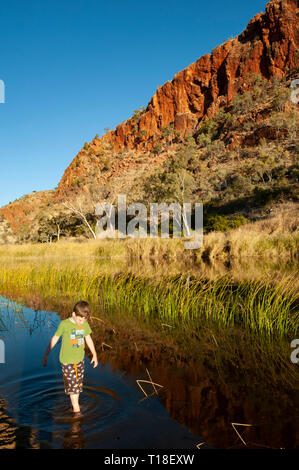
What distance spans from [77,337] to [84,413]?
83cm

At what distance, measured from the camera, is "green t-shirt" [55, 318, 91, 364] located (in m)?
3.58

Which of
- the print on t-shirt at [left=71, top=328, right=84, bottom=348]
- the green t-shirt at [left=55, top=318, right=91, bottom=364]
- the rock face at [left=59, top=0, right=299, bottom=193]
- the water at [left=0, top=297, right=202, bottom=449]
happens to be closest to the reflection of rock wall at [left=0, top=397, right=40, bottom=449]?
the water at [left=0, top=297, right=202, bottom=449]

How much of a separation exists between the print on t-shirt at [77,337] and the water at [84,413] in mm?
765

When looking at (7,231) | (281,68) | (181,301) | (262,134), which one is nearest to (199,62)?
(281,68)

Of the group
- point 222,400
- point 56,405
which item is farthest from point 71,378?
point 222,400

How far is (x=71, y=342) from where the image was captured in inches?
141

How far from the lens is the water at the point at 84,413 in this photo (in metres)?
3.21

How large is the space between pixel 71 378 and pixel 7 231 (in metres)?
67.8

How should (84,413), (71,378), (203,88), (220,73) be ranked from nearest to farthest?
(71,378)
(84,413)
(220,73)
(203,88)

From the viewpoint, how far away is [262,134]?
5728cm

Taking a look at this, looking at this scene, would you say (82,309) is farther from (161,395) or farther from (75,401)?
(161,395)

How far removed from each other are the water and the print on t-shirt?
30.1 inches

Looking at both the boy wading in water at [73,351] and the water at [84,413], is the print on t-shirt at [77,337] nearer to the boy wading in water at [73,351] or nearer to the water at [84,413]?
the boy wading in water at [73,351]
